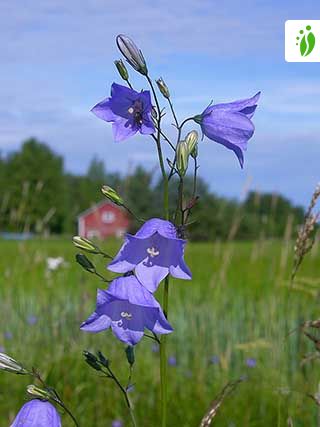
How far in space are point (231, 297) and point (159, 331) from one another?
5.67 m

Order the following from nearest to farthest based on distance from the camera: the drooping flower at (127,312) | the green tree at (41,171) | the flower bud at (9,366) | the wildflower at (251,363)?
the drooping flower at (127,312) → the flower bud at (9,366) → the wildflower at (251,363) → the green tree at (41,171)

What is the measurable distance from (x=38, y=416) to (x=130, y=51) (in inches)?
27.5

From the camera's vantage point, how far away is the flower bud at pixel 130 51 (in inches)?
60.2

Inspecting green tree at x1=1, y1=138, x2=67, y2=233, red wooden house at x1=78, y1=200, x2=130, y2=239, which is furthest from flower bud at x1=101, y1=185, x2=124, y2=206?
green tree at x1=1, y1=138, x2=67, y2=233

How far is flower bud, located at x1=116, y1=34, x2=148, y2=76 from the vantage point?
1528 millimetres

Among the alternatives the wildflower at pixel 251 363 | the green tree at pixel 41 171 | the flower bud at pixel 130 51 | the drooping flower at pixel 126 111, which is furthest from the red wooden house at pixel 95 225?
the green tree at pixel 41 171

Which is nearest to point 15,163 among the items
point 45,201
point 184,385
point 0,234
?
point 45,201

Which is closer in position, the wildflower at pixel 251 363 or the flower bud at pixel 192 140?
the flower bud at pixel 192 140

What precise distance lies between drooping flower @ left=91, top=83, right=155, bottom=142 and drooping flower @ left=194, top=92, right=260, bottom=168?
0.13 metres

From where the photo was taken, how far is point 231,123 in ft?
5.08

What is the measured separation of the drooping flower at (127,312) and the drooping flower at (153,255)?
21mm

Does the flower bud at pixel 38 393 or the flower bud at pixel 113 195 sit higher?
the flower bud at pixel 113 195

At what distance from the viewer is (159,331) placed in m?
1.43

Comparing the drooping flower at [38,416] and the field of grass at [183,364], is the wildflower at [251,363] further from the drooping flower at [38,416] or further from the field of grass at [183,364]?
the drooping flower at [38,416]
